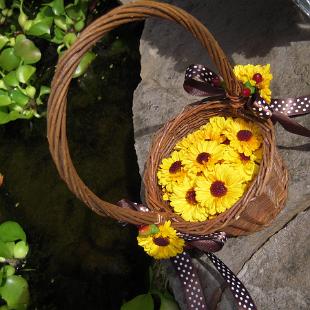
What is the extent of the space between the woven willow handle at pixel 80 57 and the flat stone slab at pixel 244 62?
17.6 inches

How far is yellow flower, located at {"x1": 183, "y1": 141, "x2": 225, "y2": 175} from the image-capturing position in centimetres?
129

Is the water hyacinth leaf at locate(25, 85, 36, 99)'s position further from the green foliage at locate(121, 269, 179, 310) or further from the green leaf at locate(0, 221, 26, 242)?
the green foliage at locate(121, 269, 179, 310)

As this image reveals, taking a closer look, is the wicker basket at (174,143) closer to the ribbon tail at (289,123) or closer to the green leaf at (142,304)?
the ribbon tail at (289,123)

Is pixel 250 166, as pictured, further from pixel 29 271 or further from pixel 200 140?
pixel 29 271

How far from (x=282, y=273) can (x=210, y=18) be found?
2.77ft

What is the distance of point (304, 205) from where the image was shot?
4.82 feet

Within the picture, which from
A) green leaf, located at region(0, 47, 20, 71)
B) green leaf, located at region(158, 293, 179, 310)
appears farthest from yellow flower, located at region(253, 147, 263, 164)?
green leaf, located at region(0, 47, 20, 71)

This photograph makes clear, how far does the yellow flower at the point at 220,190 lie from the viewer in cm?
123

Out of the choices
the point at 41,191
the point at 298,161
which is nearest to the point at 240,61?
the point at 298,161

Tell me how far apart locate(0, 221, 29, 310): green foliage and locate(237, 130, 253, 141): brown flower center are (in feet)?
2.86

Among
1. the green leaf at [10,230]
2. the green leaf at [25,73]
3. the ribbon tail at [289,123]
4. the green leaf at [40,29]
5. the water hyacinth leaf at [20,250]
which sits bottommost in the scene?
the water hyacinth leaf at [20,250]

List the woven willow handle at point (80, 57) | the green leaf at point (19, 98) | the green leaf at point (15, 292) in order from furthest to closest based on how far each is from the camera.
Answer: the green leaf at point (19, 98)
the green leaf at point (15, 292)
the woven willow handle at point (80, 57)

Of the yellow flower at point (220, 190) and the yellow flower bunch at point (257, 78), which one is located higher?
the yellow flower bunch at point (257, 78)

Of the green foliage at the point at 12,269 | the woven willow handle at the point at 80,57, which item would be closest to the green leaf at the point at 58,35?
the green foliage at the point at 12,269
